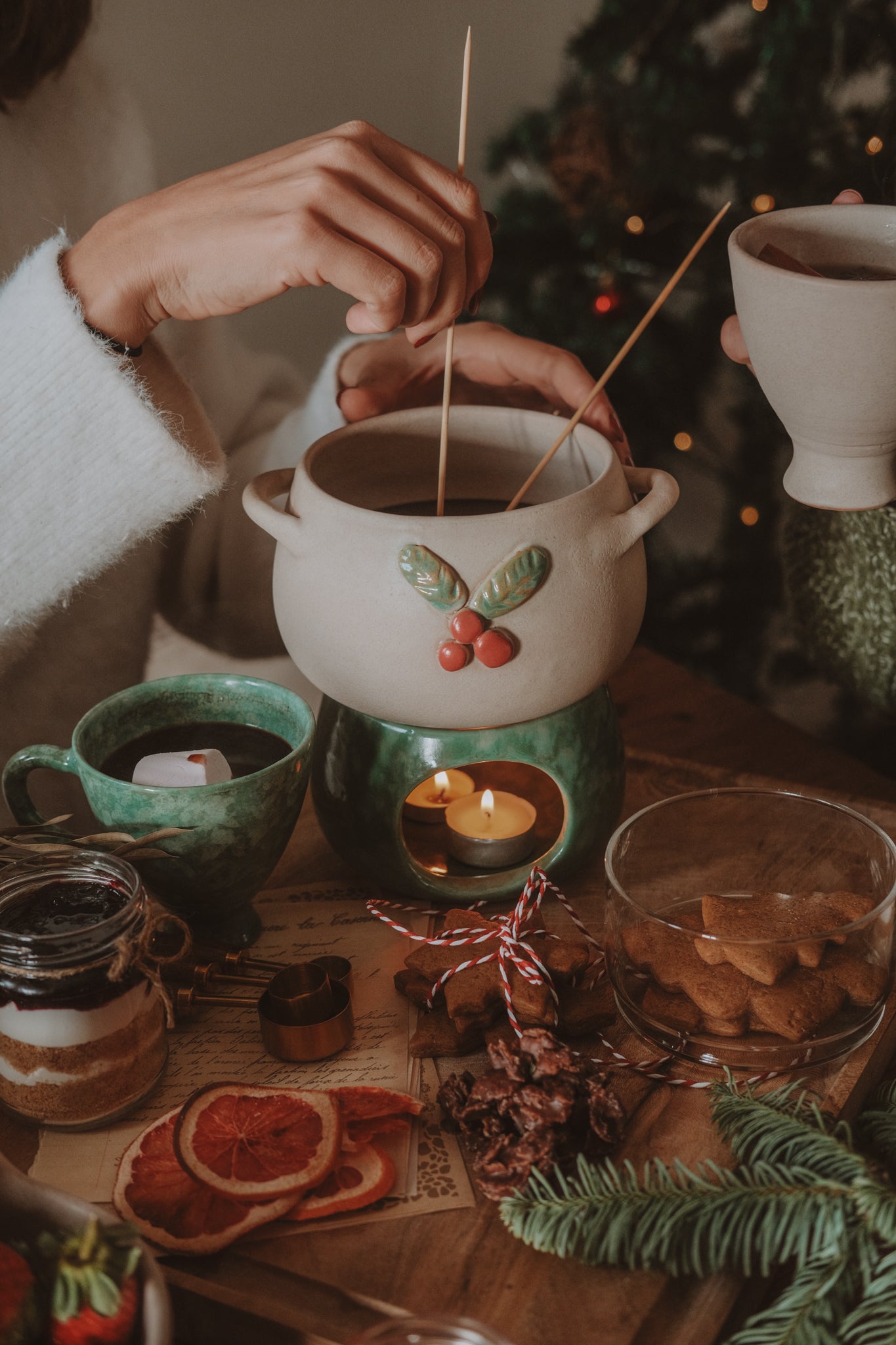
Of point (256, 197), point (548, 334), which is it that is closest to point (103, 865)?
point (256, 197)

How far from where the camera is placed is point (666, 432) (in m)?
1.66

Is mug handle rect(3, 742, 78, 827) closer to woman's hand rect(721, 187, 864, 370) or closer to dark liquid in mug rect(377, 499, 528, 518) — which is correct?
dark liquid in mug rect(377, 499, 528, 518)

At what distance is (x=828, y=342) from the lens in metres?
0.68

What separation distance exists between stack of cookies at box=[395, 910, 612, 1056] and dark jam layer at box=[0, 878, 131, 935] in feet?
0.69

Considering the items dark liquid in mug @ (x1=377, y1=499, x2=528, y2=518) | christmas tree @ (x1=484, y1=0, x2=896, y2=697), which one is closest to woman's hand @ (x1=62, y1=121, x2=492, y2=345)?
dark liquid in mug @ (x1=377, y1=499, x2=528, y2=518)

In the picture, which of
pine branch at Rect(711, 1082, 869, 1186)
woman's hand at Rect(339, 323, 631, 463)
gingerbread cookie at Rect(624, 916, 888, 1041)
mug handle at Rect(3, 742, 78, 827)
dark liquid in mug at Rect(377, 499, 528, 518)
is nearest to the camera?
pine branch at Rect(711, 1082, 869, 1186)

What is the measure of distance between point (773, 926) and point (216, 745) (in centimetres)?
41

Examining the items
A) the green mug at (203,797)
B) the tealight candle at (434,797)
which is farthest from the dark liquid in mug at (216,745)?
the tealight candle at (434,797)

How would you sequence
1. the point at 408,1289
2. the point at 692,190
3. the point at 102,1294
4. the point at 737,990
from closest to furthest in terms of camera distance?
the point at 102,1294 → the point at 408,1289 → the point at 737,990 → the point at 692,190

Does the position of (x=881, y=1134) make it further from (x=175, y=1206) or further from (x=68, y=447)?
(x=68, y=447)

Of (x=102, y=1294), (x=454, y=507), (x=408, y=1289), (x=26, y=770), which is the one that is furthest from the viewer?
(x=454, y=507)

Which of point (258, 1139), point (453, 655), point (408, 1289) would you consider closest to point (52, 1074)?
point (258, 1139)

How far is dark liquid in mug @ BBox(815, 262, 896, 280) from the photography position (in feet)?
2.49

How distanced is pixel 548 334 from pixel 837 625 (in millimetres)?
647
